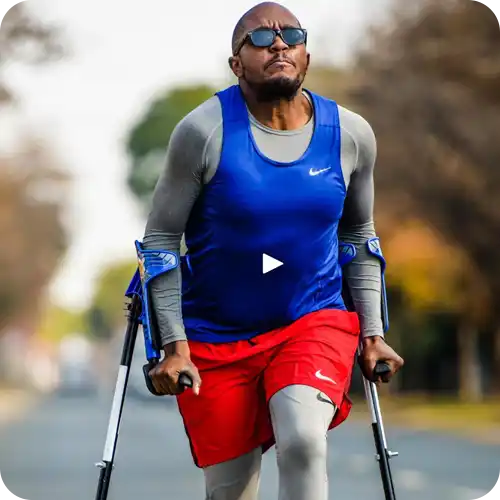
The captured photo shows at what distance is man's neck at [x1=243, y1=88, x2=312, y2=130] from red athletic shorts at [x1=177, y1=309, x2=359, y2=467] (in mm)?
653

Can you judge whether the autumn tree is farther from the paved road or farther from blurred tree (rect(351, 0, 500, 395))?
the paved road

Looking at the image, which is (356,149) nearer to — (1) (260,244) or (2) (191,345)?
(1) (260,244)

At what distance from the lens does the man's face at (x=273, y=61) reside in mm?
5934

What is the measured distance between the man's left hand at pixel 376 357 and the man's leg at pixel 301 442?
427 mm

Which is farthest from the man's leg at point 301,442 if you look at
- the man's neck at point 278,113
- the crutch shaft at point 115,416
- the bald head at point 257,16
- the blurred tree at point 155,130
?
the blurred tree at point 155,130

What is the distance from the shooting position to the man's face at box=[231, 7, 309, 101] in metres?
5.93

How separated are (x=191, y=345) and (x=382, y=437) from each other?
2.41ft

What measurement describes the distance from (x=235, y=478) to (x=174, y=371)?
49 centimetres

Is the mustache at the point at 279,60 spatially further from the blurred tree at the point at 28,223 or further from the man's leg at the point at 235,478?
the blurred tree at the point at 28,223

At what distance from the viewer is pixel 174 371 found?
5.90m

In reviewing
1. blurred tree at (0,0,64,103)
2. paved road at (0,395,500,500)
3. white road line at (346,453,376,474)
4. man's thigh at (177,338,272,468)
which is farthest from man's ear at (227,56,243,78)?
blurred tree at (0,0,64,103)

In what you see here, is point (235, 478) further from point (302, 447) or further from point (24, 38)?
point (24, 38)

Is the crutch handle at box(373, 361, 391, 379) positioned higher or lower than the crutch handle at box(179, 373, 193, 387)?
higher

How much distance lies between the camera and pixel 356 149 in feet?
20.2
